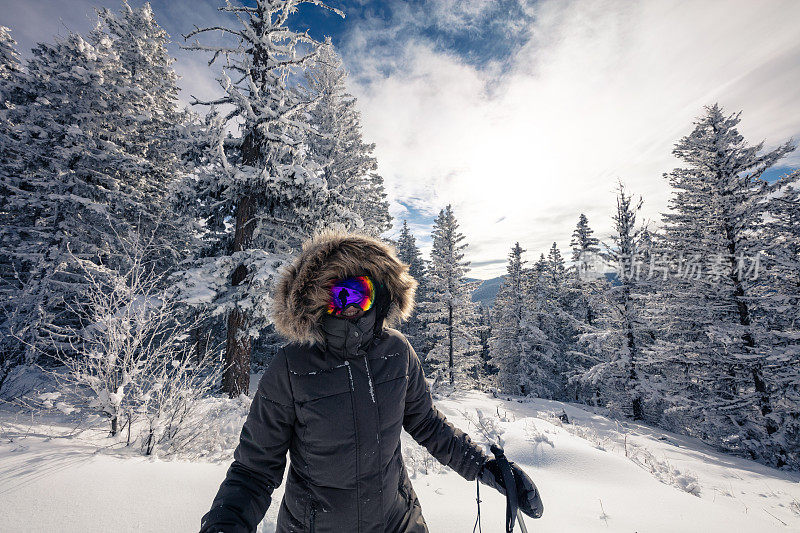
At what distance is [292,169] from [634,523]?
8912 millimetres

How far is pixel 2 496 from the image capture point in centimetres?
281

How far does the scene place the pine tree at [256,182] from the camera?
25.6ft

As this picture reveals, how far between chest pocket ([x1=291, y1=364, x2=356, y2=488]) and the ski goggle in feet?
1.39

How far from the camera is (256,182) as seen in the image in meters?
7.95

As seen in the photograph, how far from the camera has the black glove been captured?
1.95 m

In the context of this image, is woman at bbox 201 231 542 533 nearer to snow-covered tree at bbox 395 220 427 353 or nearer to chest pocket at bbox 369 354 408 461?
chest pocket at bbox 369 354 408 461

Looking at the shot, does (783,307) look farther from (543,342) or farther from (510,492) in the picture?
(543,342)

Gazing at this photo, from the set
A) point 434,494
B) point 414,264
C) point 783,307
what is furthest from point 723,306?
point 414,264

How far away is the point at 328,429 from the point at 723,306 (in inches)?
639

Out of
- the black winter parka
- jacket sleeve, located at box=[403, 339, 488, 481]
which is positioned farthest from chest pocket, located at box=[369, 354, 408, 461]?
jacket sleeve, located at box=[403, 339, 488, 481]

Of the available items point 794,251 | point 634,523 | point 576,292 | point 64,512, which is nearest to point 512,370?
point 576,292

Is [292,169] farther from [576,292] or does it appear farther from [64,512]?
[576,292]

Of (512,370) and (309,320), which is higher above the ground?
(309,320)

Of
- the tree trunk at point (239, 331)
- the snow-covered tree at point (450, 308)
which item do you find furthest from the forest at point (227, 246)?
the snow-covered tree at point (450, 308)
